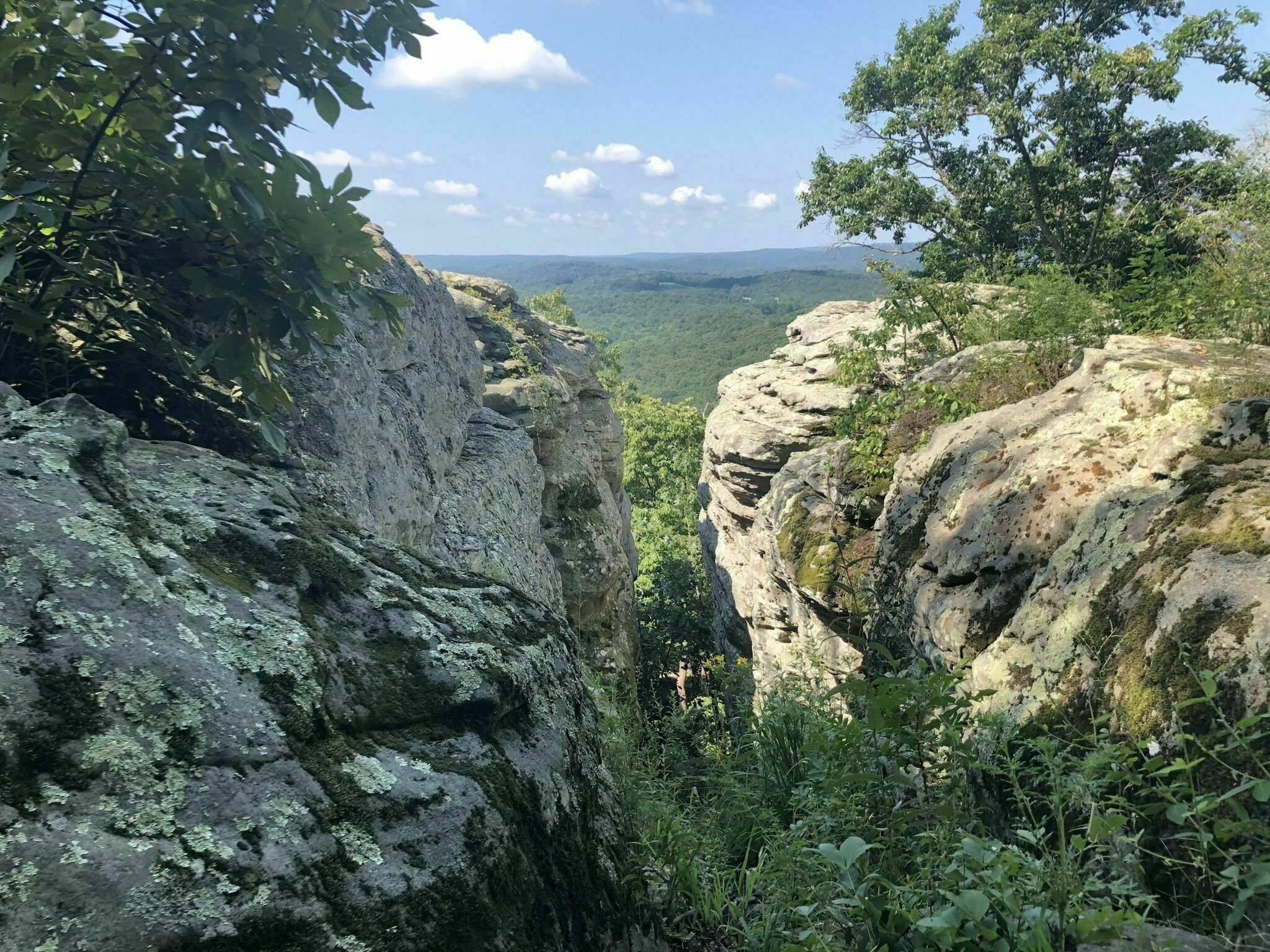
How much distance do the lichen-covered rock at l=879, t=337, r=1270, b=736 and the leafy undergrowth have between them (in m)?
0.33

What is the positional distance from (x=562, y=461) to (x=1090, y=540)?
12467mm

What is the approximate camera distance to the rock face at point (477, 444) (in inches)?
215

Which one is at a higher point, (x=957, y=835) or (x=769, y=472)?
(x=957, y=835)

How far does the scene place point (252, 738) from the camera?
191cm

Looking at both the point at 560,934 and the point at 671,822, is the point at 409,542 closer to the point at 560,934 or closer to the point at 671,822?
the point at 671,822

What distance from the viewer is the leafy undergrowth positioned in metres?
1.82

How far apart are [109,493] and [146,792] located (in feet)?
3.30

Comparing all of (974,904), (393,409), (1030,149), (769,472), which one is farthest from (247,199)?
(1030,149)

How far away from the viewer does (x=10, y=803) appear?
4.79 ft

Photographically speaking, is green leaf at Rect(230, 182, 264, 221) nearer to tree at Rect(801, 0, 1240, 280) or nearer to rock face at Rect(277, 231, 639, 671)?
rock face at Rect(277, 231, 639, 671)

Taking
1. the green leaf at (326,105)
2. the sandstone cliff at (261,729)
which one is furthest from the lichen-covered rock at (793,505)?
the green leaf at (326,105)

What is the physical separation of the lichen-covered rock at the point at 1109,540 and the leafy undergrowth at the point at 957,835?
330 mm

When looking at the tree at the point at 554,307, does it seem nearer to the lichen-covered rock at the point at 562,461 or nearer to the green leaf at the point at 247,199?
the lichen-covered rock at the point at 562,461

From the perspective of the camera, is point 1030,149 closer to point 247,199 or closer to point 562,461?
point 562,461
